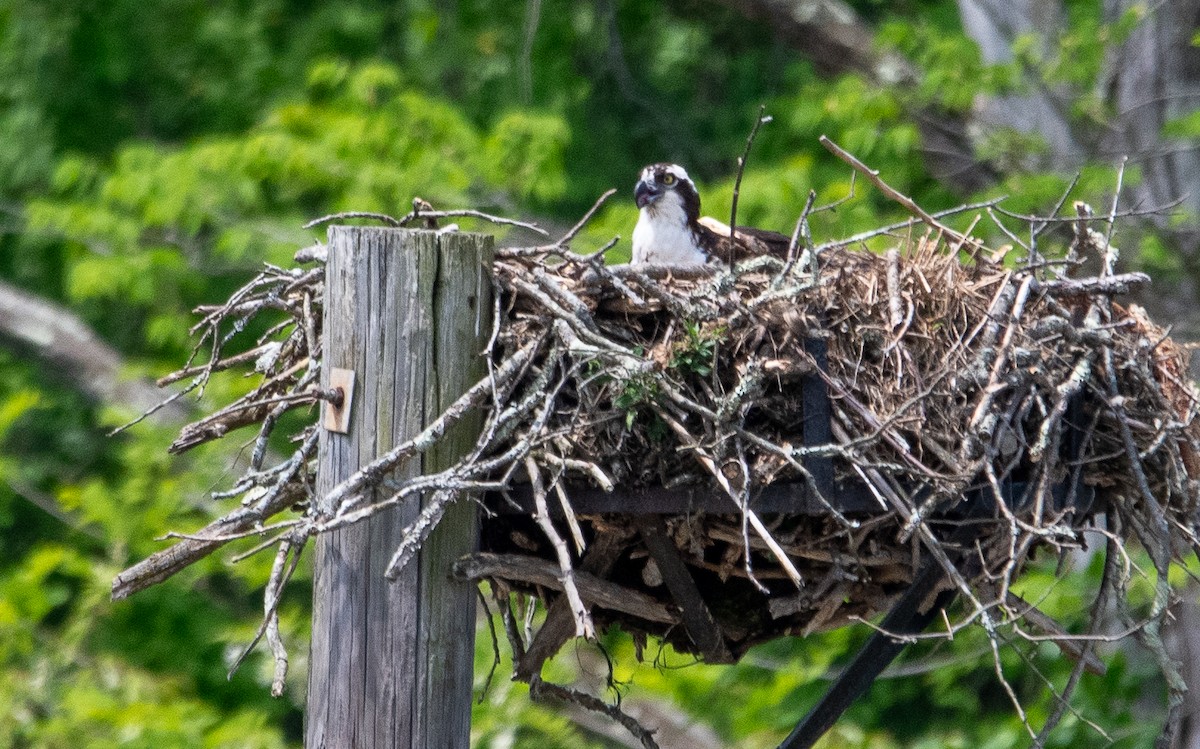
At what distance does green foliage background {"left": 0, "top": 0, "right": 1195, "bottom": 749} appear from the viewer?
7.92 m

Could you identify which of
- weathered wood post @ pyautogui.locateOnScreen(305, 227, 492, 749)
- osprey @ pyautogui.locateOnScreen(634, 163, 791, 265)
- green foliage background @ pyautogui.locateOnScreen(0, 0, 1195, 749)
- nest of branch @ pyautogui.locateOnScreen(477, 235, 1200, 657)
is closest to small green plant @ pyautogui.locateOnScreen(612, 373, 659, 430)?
nest of branch @ pyautogui.locateOnScreen(477, 235, 1200, 657)

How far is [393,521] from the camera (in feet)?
10.3

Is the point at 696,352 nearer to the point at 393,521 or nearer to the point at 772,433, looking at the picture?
the point at 772,433

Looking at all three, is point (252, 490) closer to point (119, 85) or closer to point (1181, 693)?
point (1181, 693)

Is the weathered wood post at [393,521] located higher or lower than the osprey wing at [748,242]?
lower

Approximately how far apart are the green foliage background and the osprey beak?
2.59 m

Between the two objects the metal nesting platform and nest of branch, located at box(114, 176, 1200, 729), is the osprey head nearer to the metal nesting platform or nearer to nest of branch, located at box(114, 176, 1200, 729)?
nest of branch, located at box(114, 176, 1200, 729)

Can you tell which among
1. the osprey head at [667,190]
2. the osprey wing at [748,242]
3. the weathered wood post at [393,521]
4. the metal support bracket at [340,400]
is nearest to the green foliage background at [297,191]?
the osprey wing at [748,242]

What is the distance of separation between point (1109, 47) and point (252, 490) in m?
6.45

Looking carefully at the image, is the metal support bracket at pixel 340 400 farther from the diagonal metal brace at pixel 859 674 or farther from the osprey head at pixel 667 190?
the osprey head at pixel 667 190

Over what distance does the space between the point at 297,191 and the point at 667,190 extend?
16.3ft

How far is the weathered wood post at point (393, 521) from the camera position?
310 centimetres

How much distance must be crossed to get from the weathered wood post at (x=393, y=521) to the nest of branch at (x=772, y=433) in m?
0.09

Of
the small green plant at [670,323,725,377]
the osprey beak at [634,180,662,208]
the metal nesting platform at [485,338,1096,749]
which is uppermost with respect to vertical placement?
the osprey beak at [634,180,662,208]
